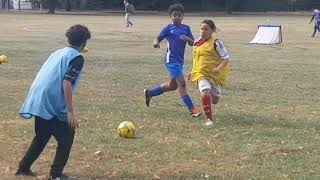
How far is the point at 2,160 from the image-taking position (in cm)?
743

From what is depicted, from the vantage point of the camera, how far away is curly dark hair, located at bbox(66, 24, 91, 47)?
6.41 meters

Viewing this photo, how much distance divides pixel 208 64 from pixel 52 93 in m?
3.76

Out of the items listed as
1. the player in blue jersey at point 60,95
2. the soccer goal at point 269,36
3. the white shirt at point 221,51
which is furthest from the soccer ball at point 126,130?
the soccer goal at point 269,36

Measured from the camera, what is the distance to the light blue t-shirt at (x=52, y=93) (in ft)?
21.0

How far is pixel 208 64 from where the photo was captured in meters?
9.78

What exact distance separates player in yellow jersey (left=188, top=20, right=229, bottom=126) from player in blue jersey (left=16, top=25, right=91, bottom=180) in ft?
11.1

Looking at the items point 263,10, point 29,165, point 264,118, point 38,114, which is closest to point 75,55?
point 38,114

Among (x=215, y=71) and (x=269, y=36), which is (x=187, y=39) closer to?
(x=215, y=71)

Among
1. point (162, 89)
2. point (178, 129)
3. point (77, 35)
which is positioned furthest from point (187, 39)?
point (77, 35)

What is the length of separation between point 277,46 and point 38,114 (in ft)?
78.8

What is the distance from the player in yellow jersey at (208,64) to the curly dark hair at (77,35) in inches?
135

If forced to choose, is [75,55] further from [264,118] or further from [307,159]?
[264,118]

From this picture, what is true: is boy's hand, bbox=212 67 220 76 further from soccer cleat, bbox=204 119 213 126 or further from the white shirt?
soccer cleat, bbox=204 119 213 126

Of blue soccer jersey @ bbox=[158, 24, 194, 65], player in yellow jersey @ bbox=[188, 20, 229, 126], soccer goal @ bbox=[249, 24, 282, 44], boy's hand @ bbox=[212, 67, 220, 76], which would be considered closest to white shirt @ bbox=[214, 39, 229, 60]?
player in yellow jersey @ bbox=[188, 20, 229, 126]
